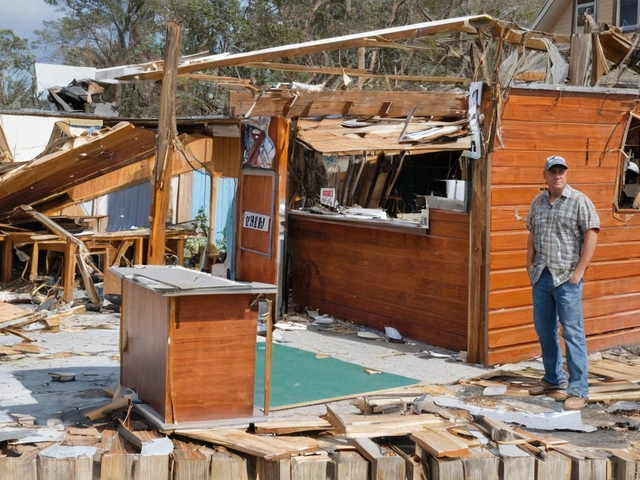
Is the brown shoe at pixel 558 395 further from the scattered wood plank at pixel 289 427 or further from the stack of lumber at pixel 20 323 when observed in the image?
the stack of lumber at pixel 20 323

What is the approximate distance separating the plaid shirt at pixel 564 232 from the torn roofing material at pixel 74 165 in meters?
6.77

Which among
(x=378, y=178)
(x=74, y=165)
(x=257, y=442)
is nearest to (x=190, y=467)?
(x=257, y=442)

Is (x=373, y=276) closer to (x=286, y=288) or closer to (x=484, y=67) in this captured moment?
(x=286, y=288)

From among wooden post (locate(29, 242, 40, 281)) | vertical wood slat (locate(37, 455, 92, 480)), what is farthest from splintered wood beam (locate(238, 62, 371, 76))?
vertical wood slat (locate(37, 455, 92, 480))

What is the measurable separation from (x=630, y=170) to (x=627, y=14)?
1516 centimetres

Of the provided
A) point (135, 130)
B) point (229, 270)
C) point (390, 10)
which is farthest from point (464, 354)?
point (390, 10)

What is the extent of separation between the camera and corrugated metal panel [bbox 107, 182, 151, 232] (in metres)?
15.2

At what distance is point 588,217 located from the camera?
757cm

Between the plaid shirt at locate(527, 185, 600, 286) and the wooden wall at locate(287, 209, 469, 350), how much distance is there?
185 cm

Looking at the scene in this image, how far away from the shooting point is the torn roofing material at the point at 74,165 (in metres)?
12.1

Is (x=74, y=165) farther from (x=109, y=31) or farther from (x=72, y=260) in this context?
(x=109, y=31)

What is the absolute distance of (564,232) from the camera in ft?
25.0

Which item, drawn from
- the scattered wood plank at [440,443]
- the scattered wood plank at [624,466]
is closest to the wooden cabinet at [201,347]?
the scattered wood plank at [440,443]

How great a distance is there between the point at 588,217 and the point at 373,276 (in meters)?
3.95
